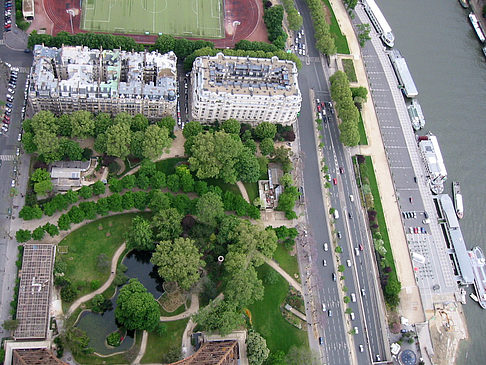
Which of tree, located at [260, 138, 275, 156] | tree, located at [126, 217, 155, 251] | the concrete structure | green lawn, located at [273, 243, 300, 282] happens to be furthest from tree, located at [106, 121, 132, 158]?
green lawn, located at [273, 243, 300, 282]

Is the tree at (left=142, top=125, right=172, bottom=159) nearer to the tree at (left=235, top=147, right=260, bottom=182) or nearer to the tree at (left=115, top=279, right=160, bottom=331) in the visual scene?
the tree at (left=235, top=147, right=260, bottom=182)

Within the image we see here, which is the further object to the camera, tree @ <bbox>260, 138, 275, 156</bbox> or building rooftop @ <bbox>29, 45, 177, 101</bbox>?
tree @ <bbox>260, 138, 275, 156</bbox>

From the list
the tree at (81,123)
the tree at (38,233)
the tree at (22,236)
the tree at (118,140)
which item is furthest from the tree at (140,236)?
the tree at (81,123)

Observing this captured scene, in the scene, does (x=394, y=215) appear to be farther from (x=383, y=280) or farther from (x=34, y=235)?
(x=34, y=235)

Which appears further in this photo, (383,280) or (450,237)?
(450,237)

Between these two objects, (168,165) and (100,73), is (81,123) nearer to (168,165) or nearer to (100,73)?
(100,73)

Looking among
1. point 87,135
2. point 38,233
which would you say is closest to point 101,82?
point 87,135

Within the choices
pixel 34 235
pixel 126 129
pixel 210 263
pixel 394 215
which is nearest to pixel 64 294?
pixel 34 235
